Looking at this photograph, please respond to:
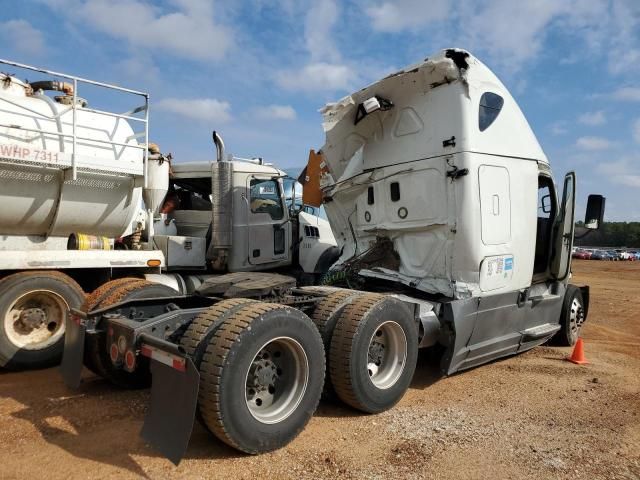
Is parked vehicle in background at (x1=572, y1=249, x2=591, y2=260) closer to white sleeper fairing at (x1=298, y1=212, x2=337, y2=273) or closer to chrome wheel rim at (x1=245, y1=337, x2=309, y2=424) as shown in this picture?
white sleeper fairing at (x1=298, y1=212, x2=337, y2=273)

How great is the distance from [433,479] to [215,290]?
264cm

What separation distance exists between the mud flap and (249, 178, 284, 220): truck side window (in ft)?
12.7

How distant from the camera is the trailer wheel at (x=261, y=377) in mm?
3508

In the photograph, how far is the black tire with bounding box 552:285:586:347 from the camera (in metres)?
7.78

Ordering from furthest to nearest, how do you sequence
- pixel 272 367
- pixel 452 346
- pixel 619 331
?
pixel 619 331
pixel 452 346
pixel 272 367

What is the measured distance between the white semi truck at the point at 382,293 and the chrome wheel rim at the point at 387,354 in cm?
1

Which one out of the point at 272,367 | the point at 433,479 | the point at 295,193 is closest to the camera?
the point at 433,479

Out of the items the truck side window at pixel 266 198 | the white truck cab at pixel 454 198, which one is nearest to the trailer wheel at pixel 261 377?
the white truck cab at pixel 454 198

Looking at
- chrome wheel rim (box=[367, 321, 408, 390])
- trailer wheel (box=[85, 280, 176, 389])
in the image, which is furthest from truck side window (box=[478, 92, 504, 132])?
trailer wheel (box=[85, 280, 176, 389])

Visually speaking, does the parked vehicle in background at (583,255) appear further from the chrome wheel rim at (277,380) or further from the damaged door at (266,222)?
the chrome wheel rim at (277,380)

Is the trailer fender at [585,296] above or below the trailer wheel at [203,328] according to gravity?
below

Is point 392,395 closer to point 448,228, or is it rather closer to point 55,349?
point 448,228

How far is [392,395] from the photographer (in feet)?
16.0

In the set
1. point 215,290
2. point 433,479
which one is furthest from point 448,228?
point 433,479
